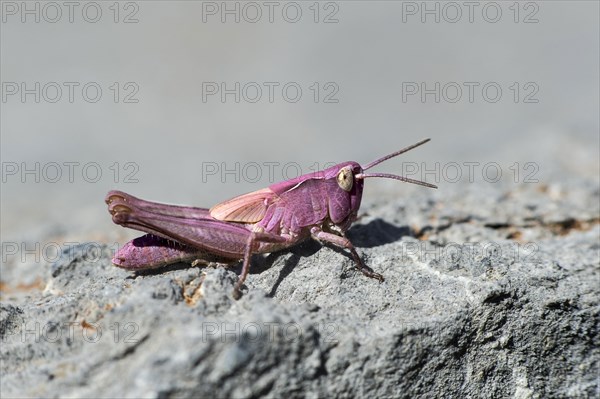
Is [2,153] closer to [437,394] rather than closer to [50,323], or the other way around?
[50,323]

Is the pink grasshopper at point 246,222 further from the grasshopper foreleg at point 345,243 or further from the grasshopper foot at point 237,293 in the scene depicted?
the grasshopper foot at point 237,293

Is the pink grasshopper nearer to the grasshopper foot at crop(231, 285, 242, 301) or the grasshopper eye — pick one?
the grasshopper eye

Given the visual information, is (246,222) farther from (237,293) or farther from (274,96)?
(274,96)

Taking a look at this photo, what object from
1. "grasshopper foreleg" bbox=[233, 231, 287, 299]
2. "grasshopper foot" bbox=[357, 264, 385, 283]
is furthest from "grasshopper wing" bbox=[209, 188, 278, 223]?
"grasshopper foot" bbox=[357, 264, 385, 283]

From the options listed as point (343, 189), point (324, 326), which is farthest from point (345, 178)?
point (324, 326)

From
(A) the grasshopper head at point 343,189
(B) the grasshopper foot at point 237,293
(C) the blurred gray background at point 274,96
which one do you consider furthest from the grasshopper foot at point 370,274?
(C) the blurred gray background at point 274,96

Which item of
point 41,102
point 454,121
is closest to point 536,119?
point 454,121
